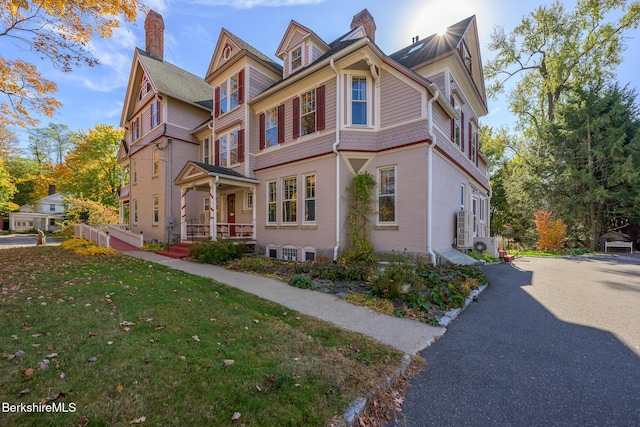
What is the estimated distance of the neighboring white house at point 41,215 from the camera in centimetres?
3934

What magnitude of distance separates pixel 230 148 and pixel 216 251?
601cm

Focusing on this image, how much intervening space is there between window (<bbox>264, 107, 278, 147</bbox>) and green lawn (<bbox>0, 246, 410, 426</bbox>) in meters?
8.79

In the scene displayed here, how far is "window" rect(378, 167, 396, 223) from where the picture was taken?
9.40 meters

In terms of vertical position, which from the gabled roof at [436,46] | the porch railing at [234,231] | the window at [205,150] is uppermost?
the gabled roof at [436,46]

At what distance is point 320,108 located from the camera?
412 inches

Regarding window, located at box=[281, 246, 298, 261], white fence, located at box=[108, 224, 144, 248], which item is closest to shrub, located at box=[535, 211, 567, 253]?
window, located at box=[281, 246, 298, 261]

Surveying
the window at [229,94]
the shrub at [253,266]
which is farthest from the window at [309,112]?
the shrub at [253,266]

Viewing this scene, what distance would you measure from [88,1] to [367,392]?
44.1 feet

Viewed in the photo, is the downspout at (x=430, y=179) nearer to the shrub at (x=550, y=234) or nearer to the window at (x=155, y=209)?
the shrub at (x=550, y=234)

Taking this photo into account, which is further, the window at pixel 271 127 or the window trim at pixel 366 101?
the window at pixel 271 127

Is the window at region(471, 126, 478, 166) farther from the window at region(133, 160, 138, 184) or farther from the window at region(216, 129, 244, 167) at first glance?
the window at region(133, 160, 138, 184)

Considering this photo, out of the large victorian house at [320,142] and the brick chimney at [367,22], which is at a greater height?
the brick chimney at [367,22]

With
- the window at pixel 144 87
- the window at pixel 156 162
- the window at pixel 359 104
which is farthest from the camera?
the window at pixel 144 87

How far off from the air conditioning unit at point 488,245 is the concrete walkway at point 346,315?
9.37 meters
